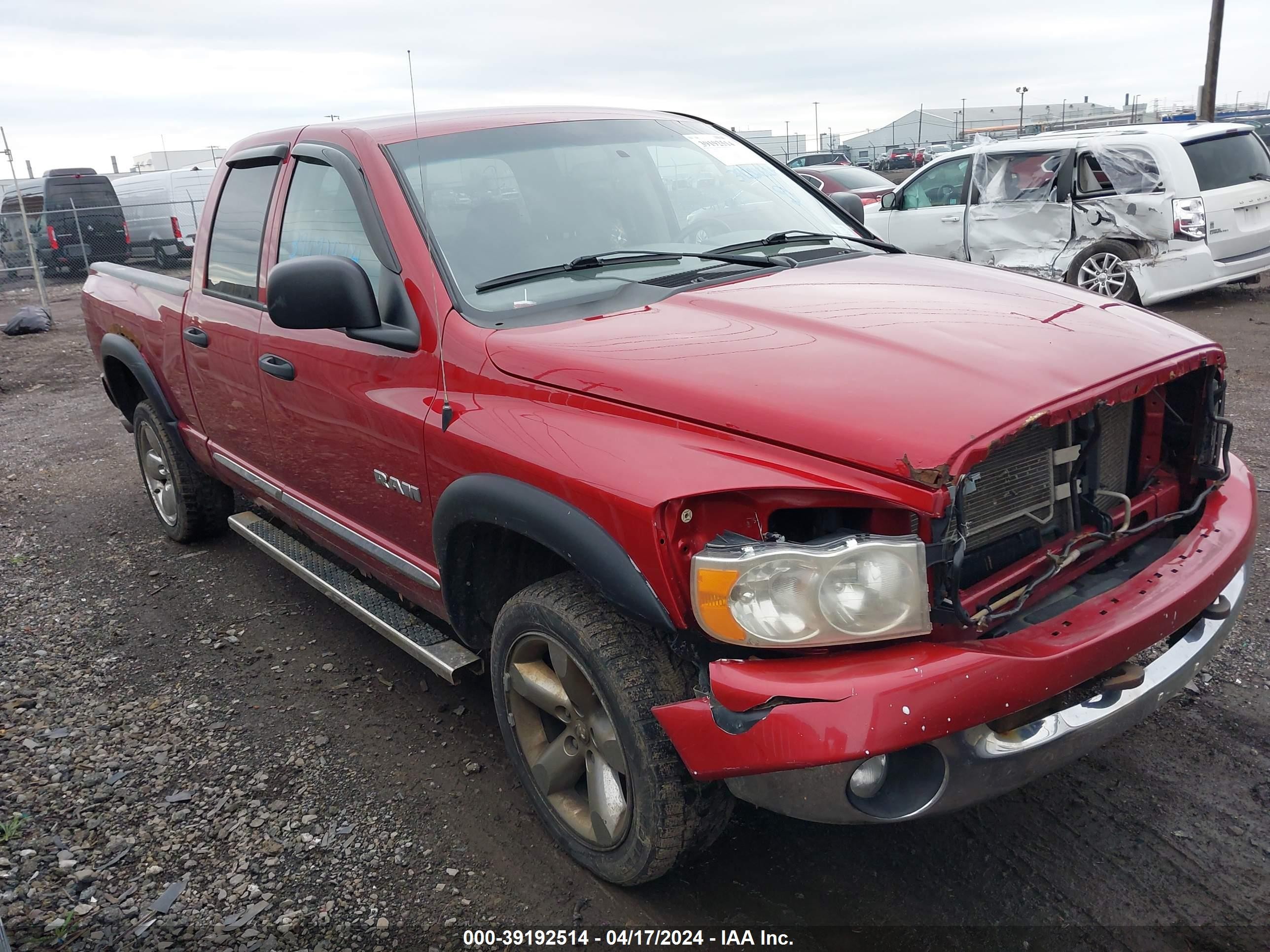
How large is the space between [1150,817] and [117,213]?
71.7 feet

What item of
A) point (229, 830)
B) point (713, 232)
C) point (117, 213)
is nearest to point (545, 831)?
point (229, 830)

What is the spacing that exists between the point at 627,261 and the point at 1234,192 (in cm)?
835

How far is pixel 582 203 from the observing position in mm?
3141

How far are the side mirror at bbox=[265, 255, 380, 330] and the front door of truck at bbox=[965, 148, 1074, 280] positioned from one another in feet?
26.2

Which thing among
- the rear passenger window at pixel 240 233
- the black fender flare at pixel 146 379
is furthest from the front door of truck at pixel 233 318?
the black fender flare at pixel 146 379

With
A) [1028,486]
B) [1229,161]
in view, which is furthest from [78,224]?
[1028,486]

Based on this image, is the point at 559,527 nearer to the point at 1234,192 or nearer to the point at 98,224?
the point at 1234,192

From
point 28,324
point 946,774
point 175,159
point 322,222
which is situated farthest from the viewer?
point 175,159

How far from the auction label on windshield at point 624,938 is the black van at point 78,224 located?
66.5 ft

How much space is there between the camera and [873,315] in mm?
2432

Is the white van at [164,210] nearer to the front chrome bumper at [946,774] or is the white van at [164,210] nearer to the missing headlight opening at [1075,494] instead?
the missing headlight opening at [1075,494]

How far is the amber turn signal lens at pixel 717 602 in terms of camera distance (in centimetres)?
195

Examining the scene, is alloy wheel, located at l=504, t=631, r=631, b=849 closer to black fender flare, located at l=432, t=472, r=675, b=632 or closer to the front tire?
the front tire

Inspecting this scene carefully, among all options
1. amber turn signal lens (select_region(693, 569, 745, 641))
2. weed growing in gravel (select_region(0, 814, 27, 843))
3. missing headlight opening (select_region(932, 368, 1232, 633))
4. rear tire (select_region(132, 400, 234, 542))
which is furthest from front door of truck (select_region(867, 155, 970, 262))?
weed growing in gravel (select_region(0, 814, 27, 843))
